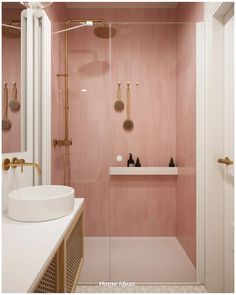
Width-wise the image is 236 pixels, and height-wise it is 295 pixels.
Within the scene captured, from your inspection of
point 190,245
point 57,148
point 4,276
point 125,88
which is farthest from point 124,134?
point 4,276

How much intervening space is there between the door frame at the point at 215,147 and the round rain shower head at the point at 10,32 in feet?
4.44

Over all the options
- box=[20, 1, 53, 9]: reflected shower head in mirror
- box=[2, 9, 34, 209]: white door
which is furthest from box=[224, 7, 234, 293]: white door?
box=[2, 9, 34, 209]: white door

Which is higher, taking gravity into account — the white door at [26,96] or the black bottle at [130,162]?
the white door at [26,96]

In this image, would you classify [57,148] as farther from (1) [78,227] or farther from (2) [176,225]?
(2) [176,225]

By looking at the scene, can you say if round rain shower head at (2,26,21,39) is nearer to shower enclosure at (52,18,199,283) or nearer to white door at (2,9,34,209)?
white door at (2,9,34,209)

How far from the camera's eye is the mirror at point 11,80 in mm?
1352

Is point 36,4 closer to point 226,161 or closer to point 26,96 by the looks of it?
point 26,96

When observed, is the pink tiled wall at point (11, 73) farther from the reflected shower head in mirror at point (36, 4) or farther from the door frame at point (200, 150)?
the door frame at point (200, 150)

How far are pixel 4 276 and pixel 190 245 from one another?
68.1 inches

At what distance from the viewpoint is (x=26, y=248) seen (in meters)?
0.77

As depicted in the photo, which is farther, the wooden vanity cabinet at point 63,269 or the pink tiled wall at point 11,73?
the pink tiled wall at point 11,73

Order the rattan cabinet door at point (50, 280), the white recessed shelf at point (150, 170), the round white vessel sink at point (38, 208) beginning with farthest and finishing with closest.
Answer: the white recessed shelf at point (150, 170), the round white vessel sink at point (38, 208), the rattan cabinet door at point (50, 280)

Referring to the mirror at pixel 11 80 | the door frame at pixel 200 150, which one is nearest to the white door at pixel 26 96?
the mirror at pixel 11 80

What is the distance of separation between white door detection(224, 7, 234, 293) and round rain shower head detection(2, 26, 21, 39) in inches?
56.0
